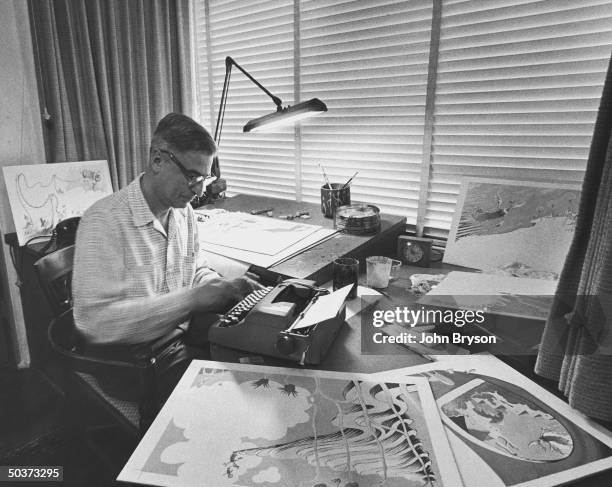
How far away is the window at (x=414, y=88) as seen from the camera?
1.41m

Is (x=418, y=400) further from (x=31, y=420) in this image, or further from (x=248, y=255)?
(x=31, y=420)

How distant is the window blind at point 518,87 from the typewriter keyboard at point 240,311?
1.00m

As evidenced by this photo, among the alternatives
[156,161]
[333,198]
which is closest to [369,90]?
[333,198]

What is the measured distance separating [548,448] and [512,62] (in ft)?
4.26

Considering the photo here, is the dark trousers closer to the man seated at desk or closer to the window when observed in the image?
the man seated at desk

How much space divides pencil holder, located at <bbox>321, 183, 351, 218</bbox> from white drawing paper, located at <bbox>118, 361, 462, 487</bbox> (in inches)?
39.8

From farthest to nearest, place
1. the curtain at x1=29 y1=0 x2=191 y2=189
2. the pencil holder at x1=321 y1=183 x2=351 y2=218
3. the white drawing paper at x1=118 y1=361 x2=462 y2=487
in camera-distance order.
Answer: the curtain at x1=29 y1=0 x2=191 y2=189 → the pencil holder at x1=321 y1=183 x2=351 y2=218 → the white drawing paper at x1=118 y1=361 x2=462 y2=487

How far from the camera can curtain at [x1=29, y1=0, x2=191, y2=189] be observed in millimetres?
1937

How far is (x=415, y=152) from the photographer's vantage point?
1.75m

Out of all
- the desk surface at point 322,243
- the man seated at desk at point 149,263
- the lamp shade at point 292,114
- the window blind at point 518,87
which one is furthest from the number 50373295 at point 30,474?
the window blind at point 518,87

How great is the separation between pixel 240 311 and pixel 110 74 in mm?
1747

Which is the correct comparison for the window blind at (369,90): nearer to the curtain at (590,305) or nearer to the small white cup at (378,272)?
the small white cup at (378,272)

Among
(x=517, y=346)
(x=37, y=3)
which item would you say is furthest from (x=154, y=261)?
(x=37, y=3)

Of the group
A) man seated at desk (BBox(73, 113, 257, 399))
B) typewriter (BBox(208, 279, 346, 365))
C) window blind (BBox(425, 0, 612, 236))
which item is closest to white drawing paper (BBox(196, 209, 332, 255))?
man seated at desk (BBox(73, 113, 257, 399))
